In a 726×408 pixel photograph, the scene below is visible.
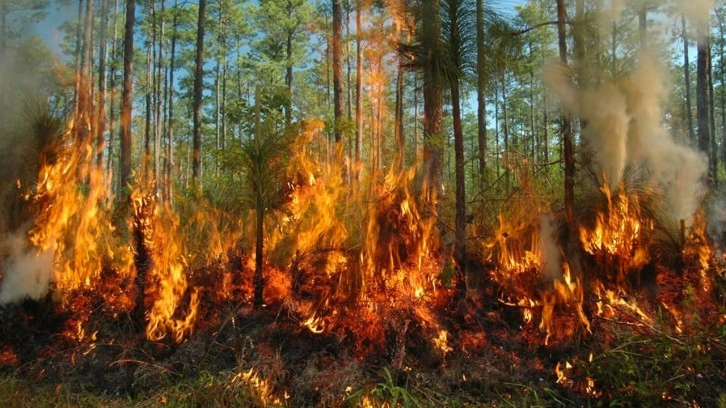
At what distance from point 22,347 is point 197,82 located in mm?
11153

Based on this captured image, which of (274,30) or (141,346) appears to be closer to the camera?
(141,346)

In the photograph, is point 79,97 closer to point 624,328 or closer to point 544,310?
point 544,310

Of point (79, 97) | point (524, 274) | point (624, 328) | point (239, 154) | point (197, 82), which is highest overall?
point (197, 82)

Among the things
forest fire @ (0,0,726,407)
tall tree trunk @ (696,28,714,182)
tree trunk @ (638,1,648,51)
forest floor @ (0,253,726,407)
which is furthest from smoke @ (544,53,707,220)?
tall tree trunk @ (696,28,714,182)

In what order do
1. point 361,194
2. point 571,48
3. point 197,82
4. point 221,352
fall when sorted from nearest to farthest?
point 221,352 < point 571,48 < point 361,194 < point 197,82

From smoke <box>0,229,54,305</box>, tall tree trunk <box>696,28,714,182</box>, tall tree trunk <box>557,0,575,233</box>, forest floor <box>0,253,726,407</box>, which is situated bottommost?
forest floor <box>0,253,726,407</box>

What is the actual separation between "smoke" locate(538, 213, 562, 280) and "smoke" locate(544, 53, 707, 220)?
697mm

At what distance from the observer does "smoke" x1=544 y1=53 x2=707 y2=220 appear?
4086 millimetres

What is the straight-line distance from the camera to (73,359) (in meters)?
3.57

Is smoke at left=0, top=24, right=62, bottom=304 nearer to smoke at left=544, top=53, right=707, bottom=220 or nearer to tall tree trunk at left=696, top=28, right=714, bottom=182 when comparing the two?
smoke at left=544, top=53, right=707, bottom=220

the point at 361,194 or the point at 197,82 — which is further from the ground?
the point at 197,82

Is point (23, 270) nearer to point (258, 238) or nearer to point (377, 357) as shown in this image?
point (258, 238)

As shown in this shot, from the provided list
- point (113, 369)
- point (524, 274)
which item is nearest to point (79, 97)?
point (113, 369)

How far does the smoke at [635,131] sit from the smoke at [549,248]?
0.70 metres
